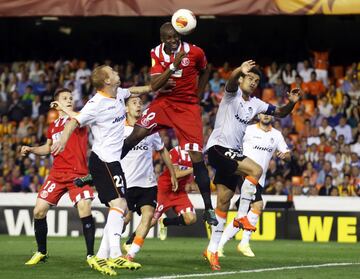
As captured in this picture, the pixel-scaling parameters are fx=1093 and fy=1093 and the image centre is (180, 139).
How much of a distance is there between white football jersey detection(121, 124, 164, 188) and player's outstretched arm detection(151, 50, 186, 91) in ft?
6.95

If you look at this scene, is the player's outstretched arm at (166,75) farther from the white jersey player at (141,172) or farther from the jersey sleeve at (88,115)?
the white jersey player at (141,172)

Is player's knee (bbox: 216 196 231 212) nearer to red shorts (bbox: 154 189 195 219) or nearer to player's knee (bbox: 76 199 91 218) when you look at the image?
red shorts (bbox: 154 189 195 219)

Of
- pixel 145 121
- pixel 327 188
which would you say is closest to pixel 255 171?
pixel 145 121

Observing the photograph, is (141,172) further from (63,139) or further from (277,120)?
(277,120)

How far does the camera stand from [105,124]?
41.3ft

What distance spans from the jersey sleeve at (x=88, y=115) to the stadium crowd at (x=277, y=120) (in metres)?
12.0

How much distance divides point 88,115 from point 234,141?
258 cm

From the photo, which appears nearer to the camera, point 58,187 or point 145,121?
point 145,121

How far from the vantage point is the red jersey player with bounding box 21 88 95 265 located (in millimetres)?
13680

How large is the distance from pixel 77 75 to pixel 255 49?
5019 millimetres

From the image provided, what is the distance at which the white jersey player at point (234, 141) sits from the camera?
14016 mm

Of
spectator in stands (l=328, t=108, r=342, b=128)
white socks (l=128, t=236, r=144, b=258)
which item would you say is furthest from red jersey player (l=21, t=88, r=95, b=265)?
spectator in stands (l=328, t=108, r=342, b=128)

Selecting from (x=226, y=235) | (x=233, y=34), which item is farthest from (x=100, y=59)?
(x=226, y=235)

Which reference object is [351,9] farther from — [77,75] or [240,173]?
[240,173]
